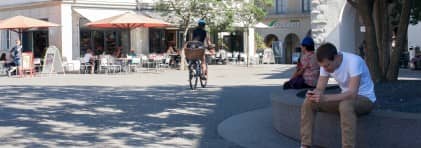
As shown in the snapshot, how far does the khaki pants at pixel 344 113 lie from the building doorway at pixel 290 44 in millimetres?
48736

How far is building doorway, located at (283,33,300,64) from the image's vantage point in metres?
55.8

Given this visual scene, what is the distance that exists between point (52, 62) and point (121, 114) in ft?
49.0

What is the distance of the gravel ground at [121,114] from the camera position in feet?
26.6

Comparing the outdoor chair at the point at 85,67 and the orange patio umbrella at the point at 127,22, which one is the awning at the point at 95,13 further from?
the outdoor chair at the point at 85,67

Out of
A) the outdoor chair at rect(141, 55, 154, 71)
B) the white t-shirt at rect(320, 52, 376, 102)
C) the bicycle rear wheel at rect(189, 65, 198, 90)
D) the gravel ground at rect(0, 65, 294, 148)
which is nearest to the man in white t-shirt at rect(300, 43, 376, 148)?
the white t-shirt at rect(320, 52, 376, 102)

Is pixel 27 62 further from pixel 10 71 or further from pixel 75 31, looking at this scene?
pixel 75 31

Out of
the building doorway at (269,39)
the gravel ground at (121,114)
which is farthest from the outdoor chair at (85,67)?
the building doorway at (269,39)

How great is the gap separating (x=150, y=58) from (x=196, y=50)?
13.9 meters

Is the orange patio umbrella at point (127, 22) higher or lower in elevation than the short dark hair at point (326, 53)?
higher

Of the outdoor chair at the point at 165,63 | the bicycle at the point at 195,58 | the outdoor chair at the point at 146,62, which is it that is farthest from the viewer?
the outdoor chair at the point at 165,63

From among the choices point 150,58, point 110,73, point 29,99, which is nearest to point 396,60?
point 29,99

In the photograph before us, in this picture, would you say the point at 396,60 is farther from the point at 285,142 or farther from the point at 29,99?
Result: the point at 29,99

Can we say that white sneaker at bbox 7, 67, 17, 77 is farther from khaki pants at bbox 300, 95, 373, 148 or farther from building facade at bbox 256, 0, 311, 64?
building facade at bbox 256, 0, 311, 64

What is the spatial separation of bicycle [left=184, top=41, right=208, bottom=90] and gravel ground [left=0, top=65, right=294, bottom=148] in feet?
1.05
